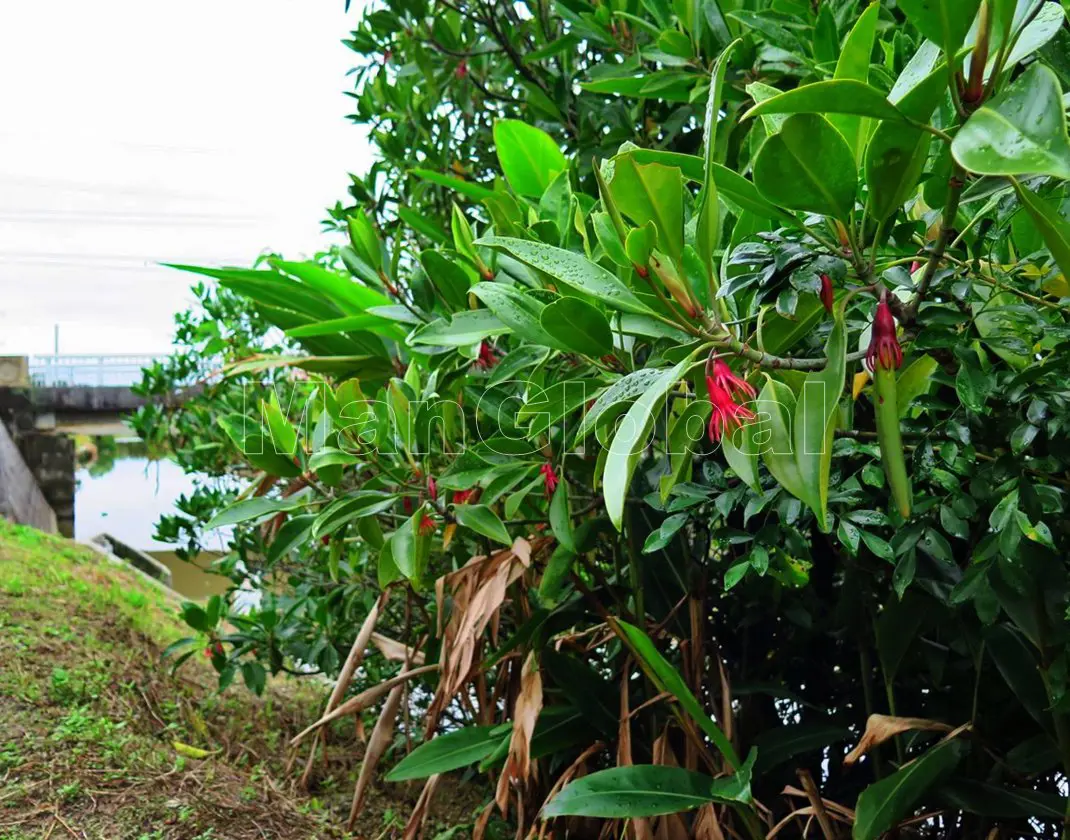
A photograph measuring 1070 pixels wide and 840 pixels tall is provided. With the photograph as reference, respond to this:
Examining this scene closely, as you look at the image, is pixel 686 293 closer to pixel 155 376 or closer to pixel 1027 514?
pixel 1027 514

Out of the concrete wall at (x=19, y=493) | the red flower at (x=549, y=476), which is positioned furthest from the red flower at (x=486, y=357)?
the concrete wall at (x=19, y=493)

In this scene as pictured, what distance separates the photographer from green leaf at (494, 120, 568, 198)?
983 mm

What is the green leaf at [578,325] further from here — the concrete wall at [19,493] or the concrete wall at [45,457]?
the concrete wall at [45,457]

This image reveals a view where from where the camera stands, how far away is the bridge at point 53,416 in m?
5.73

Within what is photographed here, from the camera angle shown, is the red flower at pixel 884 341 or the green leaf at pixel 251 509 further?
the green leaf at pixel 251 509

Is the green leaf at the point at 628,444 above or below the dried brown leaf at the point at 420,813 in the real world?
above

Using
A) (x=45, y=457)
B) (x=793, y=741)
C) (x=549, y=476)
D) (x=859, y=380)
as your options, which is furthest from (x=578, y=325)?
(x=45, y=457)

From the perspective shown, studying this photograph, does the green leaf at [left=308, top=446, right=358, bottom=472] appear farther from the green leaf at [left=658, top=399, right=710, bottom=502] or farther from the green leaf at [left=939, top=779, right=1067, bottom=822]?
the green leaf at [left=939, top=779, right=1067, bottom=822]

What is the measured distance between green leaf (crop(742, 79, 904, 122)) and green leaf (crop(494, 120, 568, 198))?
0.59 metres

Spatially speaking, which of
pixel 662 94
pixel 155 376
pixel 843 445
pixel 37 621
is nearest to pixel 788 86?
pixel 662 94

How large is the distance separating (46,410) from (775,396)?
6.59 meters

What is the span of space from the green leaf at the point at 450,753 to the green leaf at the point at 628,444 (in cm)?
79

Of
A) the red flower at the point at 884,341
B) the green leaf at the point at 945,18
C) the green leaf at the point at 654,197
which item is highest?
the green leaf at the point at 945,18

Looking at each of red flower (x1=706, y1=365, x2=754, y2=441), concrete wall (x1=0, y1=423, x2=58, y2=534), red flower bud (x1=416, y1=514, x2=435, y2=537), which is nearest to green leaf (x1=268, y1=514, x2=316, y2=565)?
red flower bud (x1=416, y1=514, x2=435, y2=537)
